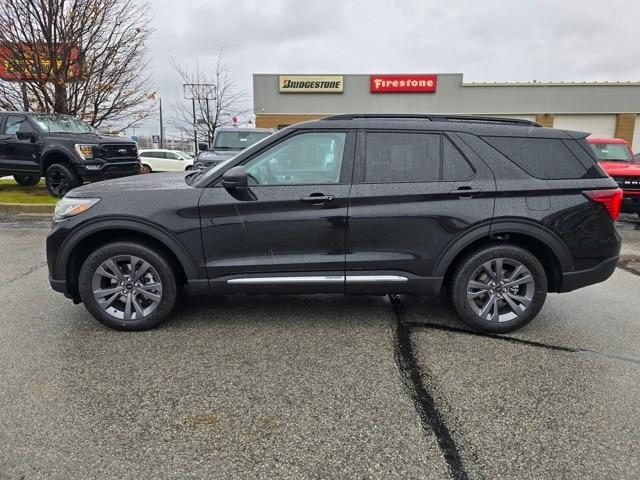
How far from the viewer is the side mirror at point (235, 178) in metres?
3.33

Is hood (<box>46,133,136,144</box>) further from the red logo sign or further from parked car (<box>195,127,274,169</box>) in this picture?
the red logo sign

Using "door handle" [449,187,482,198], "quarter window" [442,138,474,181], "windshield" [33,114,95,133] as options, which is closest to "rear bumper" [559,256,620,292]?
"door handle" [449,187,482,198]

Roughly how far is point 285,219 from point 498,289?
189 cm

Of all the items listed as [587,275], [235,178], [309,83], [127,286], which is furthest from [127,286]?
[309,83]

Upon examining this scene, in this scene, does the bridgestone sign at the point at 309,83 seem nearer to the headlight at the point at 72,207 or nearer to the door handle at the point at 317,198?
the headlight at the point at 72,207

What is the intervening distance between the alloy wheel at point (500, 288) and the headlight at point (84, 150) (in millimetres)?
8650

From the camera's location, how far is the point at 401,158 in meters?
3.57

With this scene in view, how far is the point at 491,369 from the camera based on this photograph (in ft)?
10.2

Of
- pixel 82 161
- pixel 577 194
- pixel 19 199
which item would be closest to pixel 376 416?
pixel 577 194

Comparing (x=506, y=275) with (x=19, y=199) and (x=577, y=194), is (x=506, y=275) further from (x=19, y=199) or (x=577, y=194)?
(x=19, y=199)

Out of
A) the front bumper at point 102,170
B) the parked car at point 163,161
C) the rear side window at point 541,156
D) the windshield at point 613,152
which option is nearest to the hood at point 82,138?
the front bumper at point 102,170

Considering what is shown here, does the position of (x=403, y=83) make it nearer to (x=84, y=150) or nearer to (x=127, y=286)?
(x=84, y=150)

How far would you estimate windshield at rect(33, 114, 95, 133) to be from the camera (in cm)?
964

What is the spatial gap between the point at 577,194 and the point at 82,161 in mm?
9218
